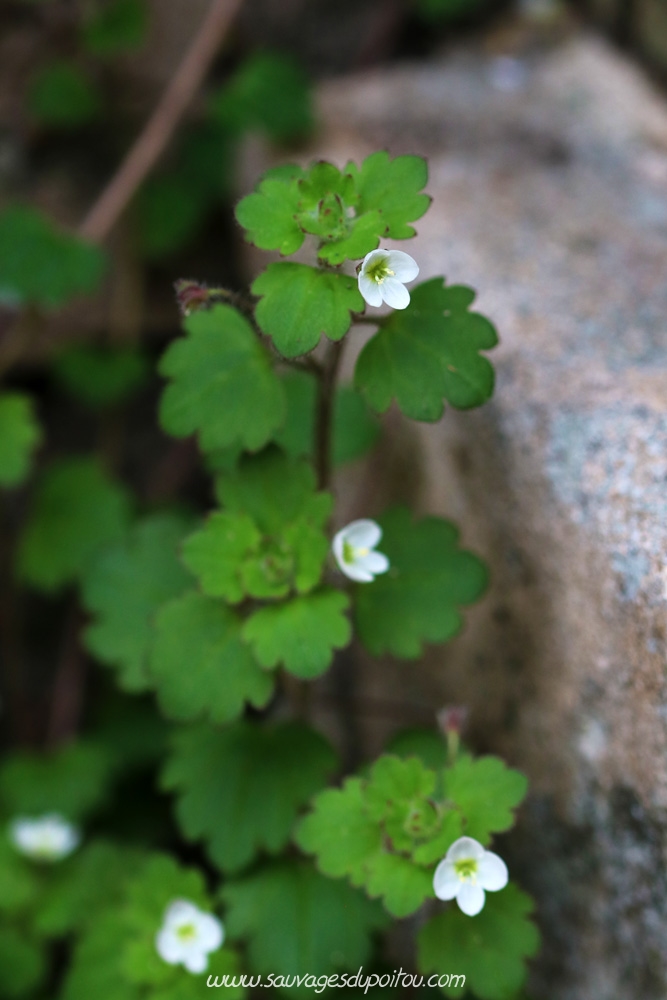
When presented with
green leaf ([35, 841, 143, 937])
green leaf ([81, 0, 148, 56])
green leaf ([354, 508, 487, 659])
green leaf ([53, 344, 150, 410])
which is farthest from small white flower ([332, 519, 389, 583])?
green leaf ([81, 0, 148, 56])

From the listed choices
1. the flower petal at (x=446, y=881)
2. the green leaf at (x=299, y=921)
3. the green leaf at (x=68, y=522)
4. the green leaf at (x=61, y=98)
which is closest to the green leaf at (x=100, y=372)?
the green leaf at (x=68, y=522)

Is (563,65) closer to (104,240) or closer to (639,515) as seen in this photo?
(104,240)

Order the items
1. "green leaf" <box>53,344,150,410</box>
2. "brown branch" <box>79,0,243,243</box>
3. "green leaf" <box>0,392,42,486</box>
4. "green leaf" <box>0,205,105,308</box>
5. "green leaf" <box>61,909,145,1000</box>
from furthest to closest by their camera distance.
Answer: "green leaf" <box>53,344,150,410</box>
"brown branch" <box>79,0,243,243</box>
"green leaf" <box>0,205,105,308</box>
"green leaf" <box>0,392,42,486</box>
"green leaf" <box>61,909,145,1000</box>

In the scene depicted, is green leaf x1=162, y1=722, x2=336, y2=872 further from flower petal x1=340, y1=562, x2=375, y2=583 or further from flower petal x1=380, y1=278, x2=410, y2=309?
flower petal x1=380, y1=278, x2=410, y2=309

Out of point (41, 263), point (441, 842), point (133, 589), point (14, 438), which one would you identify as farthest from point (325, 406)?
point (41, 263)

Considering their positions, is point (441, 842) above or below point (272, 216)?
below

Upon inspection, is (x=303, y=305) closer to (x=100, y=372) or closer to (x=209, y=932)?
(x=209, y=932)
